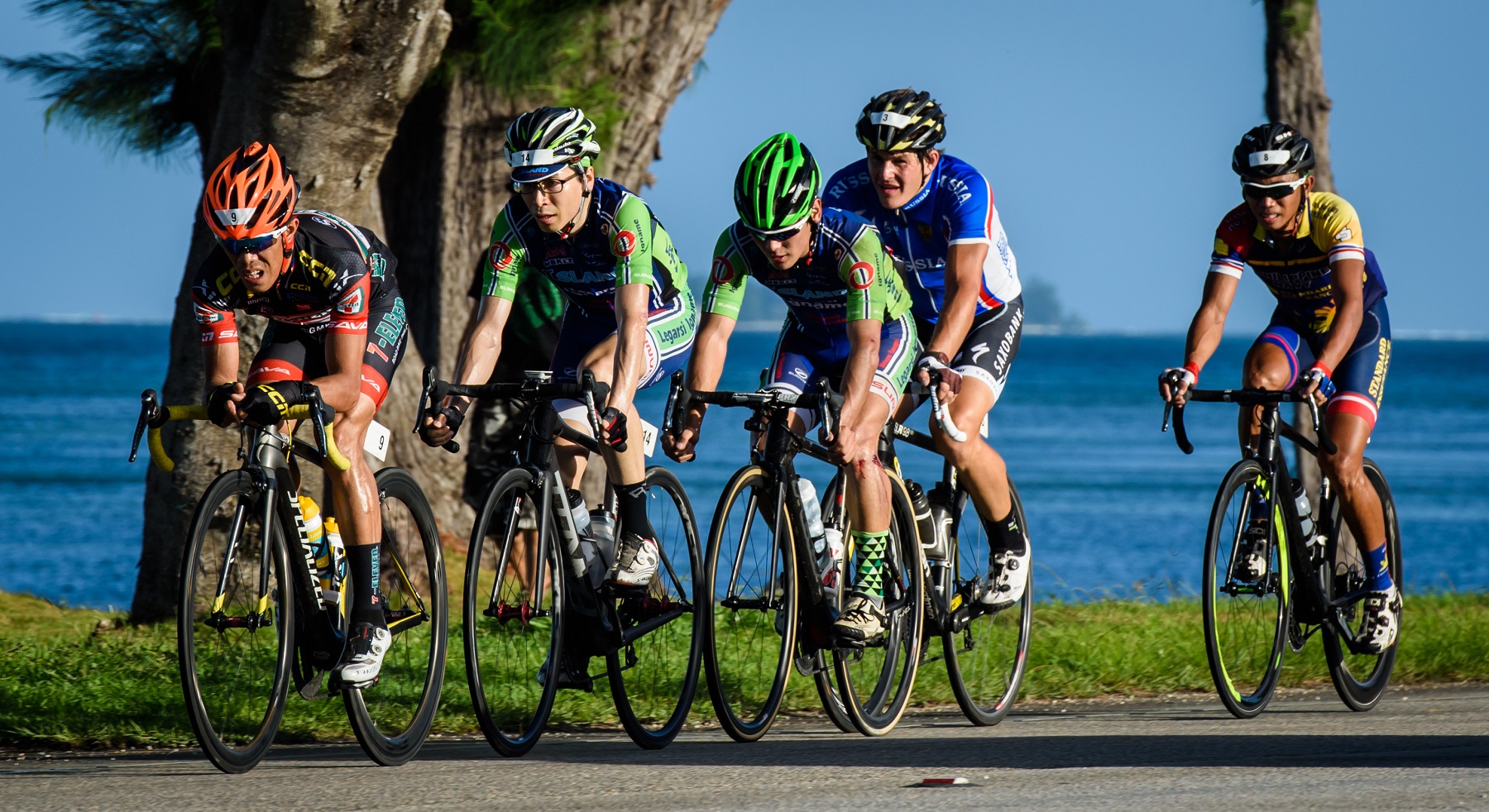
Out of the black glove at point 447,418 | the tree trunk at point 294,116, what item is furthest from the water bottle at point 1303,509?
the tree trunk at point 294,116

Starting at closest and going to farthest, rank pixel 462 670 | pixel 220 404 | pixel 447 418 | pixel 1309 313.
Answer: pixel 220 404, pixel 447 418, pixel 462 670, pixel 1309 313

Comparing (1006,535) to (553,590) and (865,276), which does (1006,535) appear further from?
(553,590)

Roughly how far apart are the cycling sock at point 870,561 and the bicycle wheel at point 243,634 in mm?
2016

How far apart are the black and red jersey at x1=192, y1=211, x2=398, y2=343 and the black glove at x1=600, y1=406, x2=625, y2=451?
0.86 metres

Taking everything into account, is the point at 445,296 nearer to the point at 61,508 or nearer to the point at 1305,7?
the point at 1305,7

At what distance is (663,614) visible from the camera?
19.2 feet

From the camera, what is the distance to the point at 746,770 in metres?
5.21

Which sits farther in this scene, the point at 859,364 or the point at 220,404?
the point at 859,364

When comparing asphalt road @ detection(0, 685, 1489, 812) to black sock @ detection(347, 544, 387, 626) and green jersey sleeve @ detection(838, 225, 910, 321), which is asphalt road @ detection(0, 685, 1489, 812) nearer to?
black sock @ detection(347, 544, 387, 626)

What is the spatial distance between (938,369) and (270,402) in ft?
7.52

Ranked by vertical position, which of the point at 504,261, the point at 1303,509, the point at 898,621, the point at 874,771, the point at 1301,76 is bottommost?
the point at 874,771

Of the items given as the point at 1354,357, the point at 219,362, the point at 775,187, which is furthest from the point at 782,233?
the point at 1354,357

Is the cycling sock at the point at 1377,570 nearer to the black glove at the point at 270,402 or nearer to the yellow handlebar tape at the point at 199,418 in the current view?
the yellow handlebar tape at the point at 199,418

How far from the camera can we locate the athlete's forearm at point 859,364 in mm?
5625
